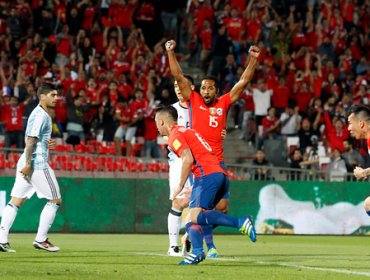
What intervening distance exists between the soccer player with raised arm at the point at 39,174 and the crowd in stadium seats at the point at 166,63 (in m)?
9.28

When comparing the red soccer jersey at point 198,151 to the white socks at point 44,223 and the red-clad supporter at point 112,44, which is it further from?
the red-clad supporter at point 112,44

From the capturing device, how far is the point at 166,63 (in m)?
29.8

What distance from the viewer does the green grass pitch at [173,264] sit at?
10.8 metres

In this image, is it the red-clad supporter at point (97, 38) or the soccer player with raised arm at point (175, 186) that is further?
the red-clad supporter at point (97, 38)

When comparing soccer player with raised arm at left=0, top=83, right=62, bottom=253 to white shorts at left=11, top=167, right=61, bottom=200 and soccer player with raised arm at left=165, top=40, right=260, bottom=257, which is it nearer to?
white shorts at left=11, top=167, right=61, bottom=200

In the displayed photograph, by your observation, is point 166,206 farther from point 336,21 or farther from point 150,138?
point 336,21

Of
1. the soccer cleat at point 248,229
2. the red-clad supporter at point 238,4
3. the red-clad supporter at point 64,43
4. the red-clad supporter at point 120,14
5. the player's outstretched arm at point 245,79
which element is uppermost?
the red-clad supporter at point 238,4

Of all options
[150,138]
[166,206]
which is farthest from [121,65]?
[166,206]

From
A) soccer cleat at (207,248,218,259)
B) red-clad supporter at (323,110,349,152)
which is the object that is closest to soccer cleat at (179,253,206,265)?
soccer cleat at (207,248,218,259)

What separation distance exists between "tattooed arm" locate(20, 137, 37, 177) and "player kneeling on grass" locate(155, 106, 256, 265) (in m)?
3.25

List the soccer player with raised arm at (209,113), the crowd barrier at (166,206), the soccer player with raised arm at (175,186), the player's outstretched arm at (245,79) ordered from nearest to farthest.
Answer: the soccer player with raised arm at (209,113) → the player's outstretched arm at (245,79) → the soccer player with raised arm at (175,186) → the crowd barrier at (166,206)

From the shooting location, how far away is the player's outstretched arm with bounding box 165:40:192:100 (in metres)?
13.2

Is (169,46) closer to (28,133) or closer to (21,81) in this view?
(28,133)

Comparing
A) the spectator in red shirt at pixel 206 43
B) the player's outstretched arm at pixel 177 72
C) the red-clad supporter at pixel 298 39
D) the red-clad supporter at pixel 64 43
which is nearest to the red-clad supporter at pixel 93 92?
the red-clad supporter at pixel 64 43
